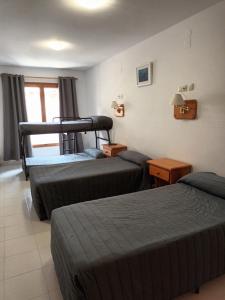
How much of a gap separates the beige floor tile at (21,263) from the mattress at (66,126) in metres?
2.52

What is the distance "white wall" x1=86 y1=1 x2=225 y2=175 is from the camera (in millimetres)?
2410

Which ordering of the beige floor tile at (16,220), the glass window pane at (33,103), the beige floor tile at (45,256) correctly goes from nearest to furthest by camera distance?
the beige floor tile at (45,256) → the beige floor tile at (16,220) → the glass window pane at (33,103)

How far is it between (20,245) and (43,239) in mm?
233

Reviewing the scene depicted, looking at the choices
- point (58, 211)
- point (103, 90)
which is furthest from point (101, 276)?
point (103, 90)

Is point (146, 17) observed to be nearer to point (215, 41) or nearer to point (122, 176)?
point (215, 41)

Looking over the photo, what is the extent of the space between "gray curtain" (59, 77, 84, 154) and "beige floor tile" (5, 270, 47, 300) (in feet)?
13.4

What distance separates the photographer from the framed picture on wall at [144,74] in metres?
3.39

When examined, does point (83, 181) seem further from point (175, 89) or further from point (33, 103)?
point (33, 103)

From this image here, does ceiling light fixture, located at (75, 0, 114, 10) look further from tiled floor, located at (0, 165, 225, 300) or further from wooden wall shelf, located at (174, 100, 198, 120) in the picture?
tiled floor, located at (0, 165, 225, 300)

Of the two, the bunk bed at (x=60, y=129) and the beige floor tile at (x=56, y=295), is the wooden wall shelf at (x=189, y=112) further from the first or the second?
the beige floor tile at (x=56, y=295)

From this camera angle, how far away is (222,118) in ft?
7.84

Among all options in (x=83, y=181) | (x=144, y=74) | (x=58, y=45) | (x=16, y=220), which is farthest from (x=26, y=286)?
(x=58, y=45)

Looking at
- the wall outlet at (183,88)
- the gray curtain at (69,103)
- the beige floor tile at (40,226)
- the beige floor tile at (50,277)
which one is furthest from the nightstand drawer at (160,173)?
the gray curtain at (69,103)

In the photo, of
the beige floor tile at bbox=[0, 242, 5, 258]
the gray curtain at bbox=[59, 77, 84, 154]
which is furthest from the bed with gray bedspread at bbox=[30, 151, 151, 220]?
the gray curtain at bbox=[59, 77, 84, 154]
